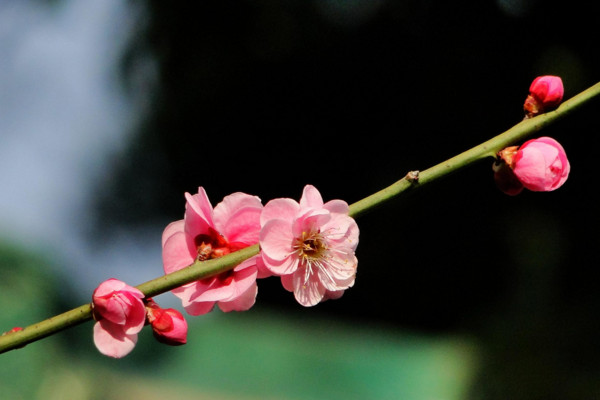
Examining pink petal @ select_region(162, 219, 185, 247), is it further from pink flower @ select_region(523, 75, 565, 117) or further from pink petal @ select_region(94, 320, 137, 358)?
pink flower @ select_region(523, 75, 565, 117)

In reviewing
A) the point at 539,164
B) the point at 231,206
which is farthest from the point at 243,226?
A: the point at 539,164

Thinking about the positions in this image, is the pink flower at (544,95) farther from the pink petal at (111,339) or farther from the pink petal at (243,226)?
the pink petal at (111,339)

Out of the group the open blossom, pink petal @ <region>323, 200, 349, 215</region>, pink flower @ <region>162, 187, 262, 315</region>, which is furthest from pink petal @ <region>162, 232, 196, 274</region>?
the open blossom

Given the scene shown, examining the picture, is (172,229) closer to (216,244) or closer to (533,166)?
(216,244)

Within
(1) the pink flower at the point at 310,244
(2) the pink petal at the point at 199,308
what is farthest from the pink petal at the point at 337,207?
(2) the pink petal at the point at 199,308

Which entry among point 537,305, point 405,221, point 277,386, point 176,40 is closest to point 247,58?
point 176,40

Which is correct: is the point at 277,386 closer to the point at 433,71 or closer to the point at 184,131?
the point at 184,131
